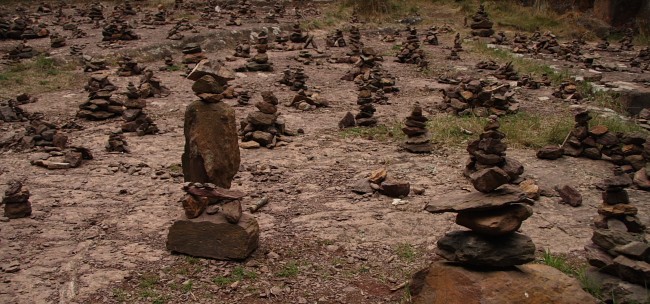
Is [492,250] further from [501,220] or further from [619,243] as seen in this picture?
[619,243]

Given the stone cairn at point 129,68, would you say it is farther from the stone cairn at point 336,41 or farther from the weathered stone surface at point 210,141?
the weathered stone surface at point 210,141

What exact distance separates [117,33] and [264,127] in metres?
9.59

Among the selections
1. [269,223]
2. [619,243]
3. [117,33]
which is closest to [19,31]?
[117,33]

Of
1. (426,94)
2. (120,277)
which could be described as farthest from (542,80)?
(120,277)

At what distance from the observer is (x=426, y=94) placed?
12.8m

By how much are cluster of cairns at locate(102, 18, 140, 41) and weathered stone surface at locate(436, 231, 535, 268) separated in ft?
48.7

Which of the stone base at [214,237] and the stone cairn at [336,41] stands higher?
the stone base at [214,237]

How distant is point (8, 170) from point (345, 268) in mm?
5532

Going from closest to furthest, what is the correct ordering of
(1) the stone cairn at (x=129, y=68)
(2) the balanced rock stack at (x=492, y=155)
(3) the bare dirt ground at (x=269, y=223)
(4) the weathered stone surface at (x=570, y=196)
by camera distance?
(3) the bare dirt ground at (x=269, y=223) < (4) the weathered stone surface at (x=570, y=196) < (2) the balanced rock stack at (x=492, y=155) < (1) the stone cairn at (x=129, y=68)

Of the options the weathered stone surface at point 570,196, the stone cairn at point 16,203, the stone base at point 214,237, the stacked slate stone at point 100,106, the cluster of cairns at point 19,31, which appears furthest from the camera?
the cluster of cairns at point 19,31

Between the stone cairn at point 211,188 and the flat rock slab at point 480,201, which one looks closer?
the flat rock slab at point 480,201

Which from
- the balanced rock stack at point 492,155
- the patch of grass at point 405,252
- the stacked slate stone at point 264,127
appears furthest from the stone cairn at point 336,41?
the patch of grass at point 405,252

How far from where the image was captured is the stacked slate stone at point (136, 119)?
9.80 meters

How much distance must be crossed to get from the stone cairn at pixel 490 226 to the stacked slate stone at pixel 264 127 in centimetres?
495
